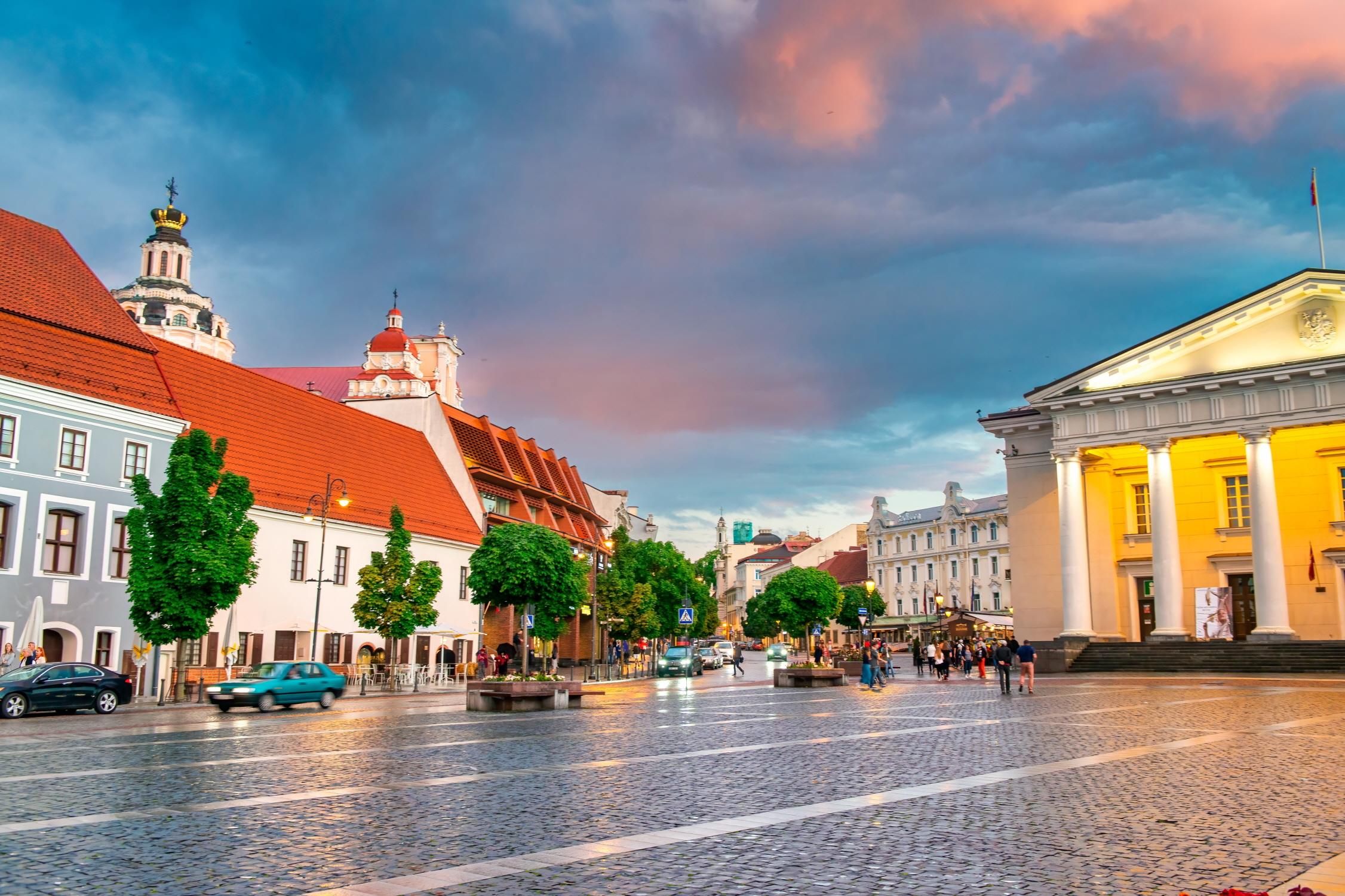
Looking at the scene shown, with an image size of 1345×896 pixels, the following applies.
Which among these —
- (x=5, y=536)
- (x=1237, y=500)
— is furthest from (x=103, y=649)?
(x=1237, y=500)

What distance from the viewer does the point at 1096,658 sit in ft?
147

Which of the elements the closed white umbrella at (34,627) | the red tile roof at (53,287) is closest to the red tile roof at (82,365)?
the red tile roof at (53,287)

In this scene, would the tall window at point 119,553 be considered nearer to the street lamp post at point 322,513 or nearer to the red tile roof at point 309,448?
the street lamp post at point 322,513

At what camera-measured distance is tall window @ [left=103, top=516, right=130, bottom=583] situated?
115ft

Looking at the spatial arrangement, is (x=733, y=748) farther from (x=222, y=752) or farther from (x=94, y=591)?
(x=94, y=591)

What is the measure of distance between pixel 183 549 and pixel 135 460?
7.01 m

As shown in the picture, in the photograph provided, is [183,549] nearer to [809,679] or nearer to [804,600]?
[809,679]

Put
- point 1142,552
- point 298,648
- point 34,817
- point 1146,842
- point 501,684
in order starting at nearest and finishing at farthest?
1. point 1146,842
2. point 34,817
3. point 501,684
4. point 298,648
5. point 1142,552

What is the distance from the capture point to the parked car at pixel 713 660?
76.9 m

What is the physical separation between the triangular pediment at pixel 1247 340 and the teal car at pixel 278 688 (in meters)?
34.0

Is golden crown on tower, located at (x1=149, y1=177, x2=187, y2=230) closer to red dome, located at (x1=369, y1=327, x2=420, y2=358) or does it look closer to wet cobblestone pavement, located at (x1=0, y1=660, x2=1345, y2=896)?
red dome, located at (x1=369, y1=327, x2=420, y2=358)

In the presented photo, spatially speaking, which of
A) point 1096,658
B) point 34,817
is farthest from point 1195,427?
point 34,817

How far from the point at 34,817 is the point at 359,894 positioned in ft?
16.7

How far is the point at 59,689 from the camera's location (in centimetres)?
2686
